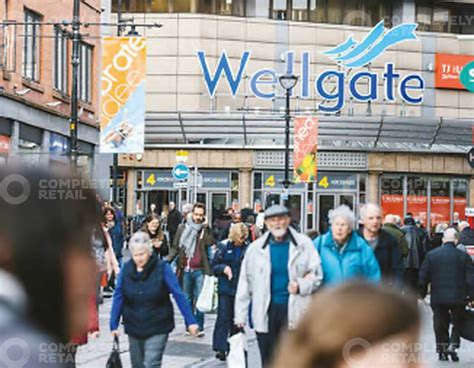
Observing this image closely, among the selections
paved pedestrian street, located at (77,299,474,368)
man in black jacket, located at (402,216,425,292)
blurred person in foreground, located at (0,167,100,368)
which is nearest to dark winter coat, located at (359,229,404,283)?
paved pedestrian street, located at (77,299,474,368)

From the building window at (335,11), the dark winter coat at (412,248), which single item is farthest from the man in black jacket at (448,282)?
the building window at (335,11)

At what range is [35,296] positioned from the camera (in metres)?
2.63

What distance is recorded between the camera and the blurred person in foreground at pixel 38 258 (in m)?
2.62

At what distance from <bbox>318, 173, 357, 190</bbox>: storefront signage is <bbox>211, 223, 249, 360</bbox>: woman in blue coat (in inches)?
1412

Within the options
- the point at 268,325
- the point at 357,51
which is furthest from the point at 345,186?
the point at 268,325

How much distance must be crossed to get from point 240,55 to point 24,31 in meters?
23.2

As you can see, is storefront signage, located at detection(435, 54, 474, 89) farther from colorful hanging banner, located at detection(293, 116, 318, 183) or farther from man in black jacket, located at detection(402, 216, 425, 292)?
man in black jacket, located at detection(402, 216, 425, 292)

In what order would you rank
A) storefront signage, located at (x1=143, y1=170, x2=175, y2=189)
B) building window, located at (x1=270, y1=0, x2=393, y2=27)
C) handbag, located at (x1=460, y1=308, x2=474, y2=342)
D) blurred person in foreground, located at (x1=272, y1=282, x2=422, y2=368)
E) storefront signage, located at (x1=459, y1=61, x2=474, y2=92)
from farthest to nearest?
building window, located at (x1=270, y1=0, x2=393, y2=27)
storefront signage, located at (x1=143, y1=170, x2=175, y2=189)
storefront signage, located at (x1=459, y1=61, x2=474, y2=92)
handbag, located at (x1=460, y1=308, x2=474, y2=342)
blurred person in foreground, located at (x1=272, y1=282, x2=422, y2=368)

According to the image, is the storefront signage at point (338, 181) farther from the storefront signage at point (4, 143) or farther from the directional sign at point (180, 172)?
the storefront signage at point (4, 143)

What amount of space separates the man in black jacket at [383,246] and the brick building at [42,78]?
13.8m

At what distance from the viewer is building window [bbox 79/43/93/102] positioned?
34894mm

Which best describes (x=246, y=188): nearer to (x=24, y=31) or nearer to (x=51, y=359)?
(x=24, y=31)

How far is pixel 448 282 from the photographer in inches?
567

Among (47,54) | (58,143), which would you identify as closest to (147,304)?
(47,54)
